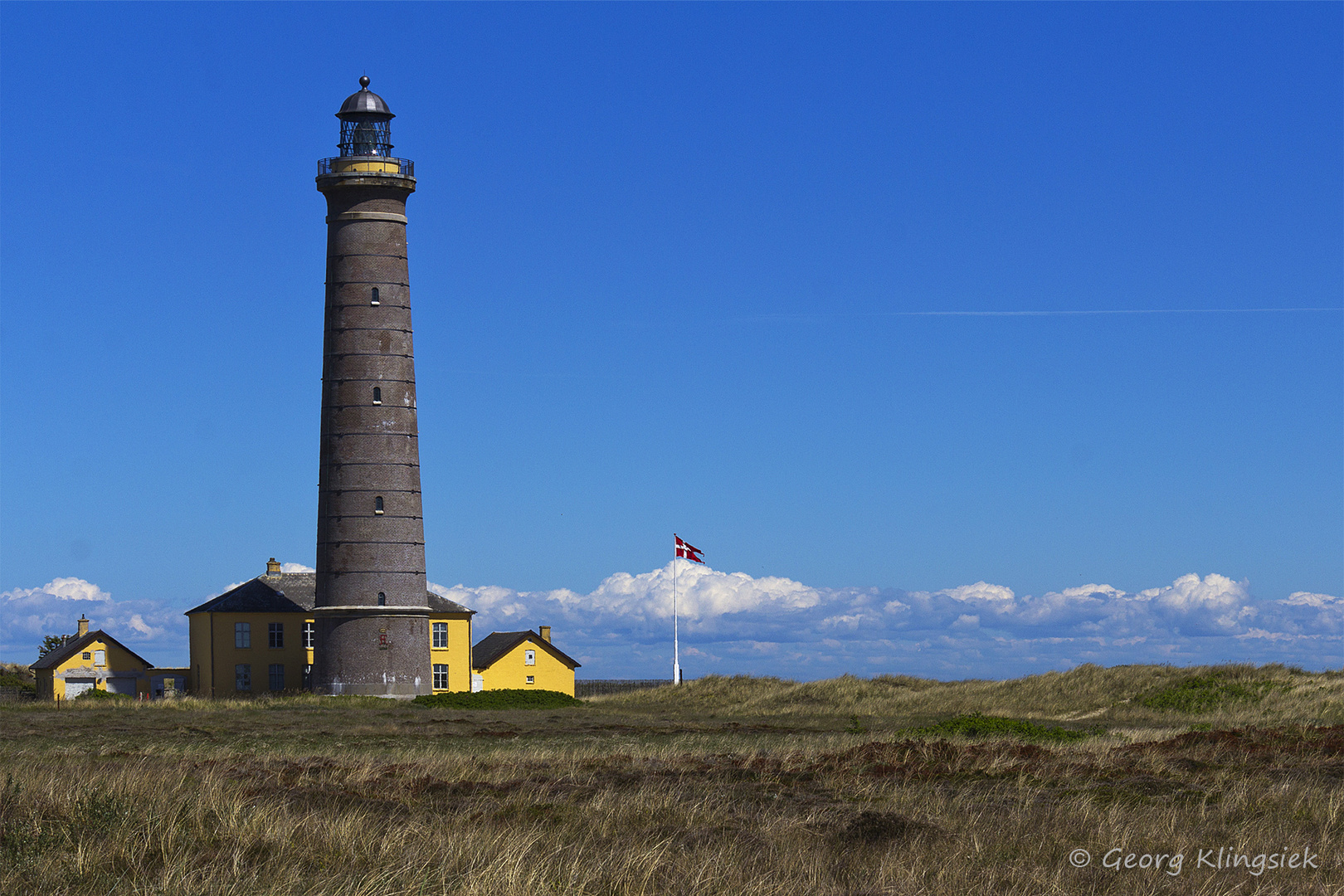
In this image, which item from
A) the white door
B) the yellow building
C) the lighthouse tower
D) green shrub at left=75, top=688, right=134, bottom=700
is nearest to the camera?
the lighthouse tower

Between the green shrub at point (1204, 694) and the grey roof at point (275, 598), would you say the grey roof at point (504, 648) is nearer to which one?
the grey roof at point (275, 598)

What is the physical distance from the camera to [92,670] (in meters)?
63.5

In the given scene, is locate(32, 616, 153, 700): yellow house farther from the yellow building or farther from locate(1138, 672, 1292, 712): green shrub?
locate(1138, 672, 1292, 712): green shrub

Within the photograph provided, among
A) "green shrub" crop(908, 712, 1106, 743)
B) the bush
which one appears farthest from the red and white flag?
"green shrub" crop(908, 712, 1106, 743)

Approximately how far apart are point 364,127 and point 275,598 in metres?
21.4

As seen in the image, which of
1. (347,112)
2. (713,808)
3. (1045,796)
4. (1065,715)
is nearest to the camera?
(713,808)

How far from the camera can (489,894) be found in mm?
9578

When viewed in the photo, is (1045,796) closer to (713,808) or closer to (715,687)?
(713,808)

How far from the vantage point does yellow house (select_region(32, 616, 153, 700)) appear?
62719mm

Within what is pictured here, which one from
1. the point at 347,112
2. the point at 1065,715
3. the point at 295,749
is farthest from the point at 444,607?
the point at 295,749

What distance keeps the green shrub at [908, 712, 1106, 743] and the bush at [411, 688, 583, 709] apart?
969 inches

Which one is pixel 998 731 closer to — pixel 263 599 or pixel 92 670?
pixel 263 599

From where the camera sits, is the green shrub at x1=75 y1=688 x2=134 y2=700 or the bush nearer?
the bush

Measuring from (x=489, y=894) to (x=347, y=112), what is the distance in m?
51.7
